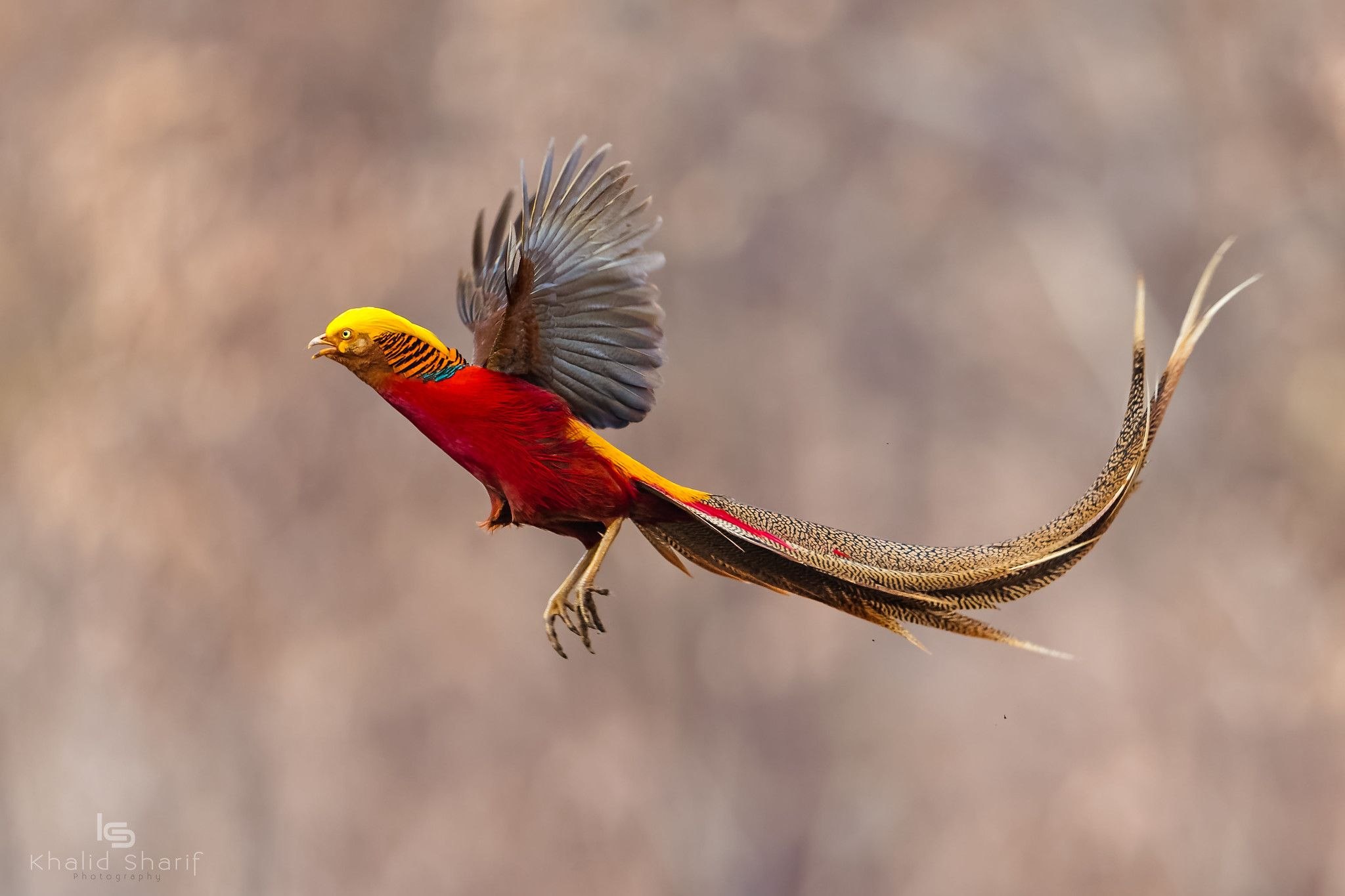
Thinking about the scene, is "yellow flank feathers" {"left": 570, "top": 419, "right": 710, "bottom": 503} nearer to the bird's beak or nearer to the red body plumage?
the red body plumage

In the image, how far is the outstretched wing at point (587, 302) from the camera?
3.71 ft

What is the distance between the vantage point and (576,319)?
1.14 m

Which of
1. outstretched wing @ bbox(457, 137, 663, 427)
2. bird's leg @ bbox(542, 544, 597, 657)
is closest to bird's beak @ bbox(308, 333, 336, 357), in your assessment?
outstretched wing @ bbox(457, 137, 663, 427)

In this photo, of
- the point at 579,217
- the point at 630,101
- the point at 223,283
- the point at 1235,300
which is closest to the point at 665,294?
the point at 630,101

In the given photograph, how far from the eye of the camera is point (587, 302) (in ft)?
3.73

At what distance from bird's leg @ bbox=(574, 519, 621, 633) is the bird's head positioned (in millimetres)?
203

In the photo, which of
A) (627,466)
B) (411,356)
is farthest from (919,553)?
(411,356)

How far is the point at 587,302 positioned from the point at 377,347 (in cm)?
19

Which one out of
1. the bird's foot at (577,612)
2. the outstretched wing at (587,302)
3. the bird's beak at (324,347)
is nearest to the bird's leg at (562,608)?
the bird's foot at (577,612)

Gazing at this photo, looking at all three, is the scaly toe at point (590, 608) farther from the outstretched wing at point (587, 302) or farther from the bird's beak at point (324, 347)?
the bird's beak at point (324, 347)

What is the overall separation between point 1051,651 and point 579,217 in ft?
1.75

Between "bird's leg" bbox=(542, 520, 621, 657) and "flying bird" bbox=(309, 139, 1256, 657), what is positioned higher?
"flying bird" bbox=(309, 139, 1256, 657)

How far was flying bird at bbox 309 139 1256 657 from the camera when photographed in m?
1.10

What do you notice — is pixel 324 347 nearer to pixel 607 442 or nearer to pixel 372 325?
pixel 372 325
